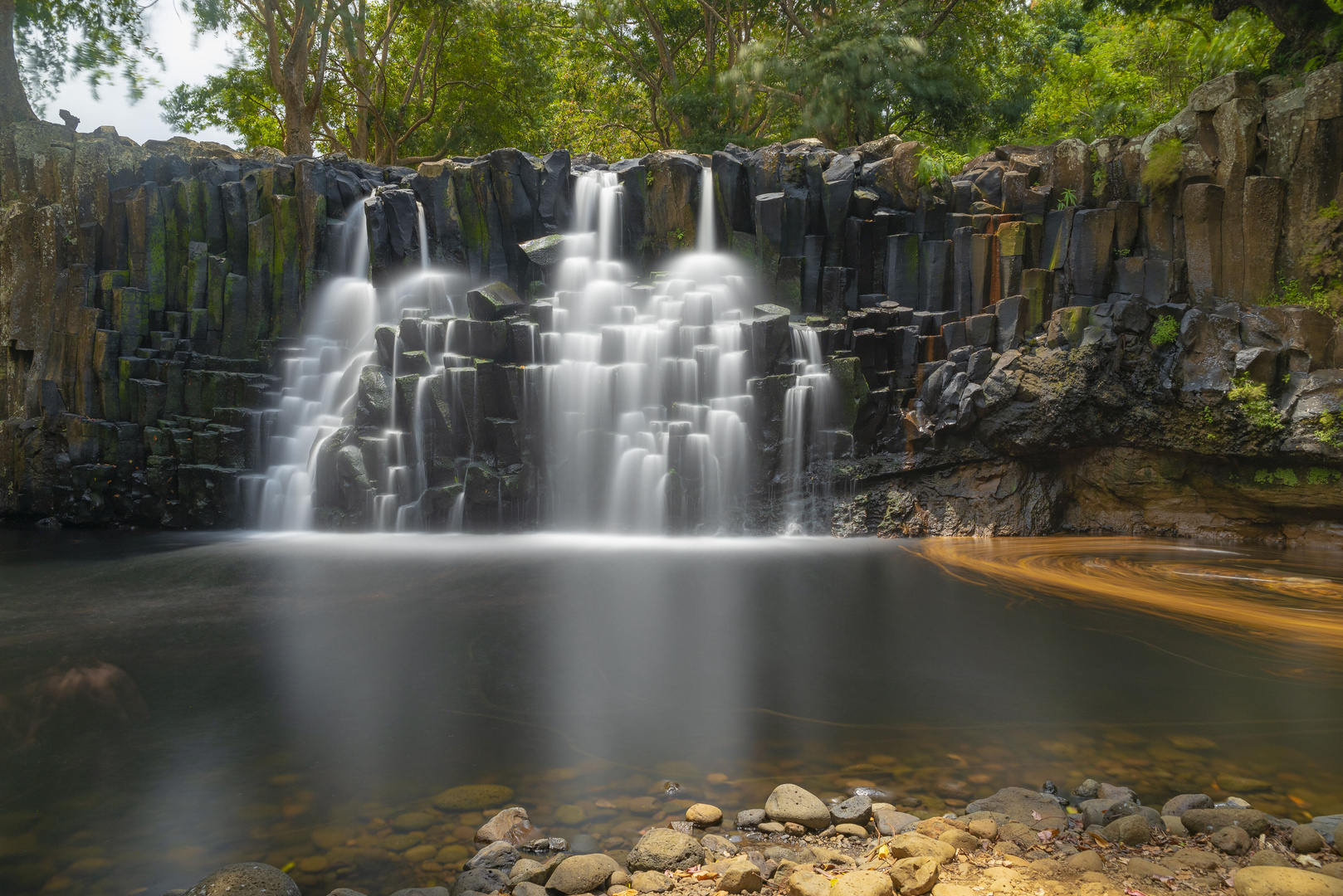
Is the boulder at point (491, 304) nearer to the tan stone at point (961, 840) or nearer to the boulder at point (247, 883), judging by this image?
the boulder at point (247, 883)

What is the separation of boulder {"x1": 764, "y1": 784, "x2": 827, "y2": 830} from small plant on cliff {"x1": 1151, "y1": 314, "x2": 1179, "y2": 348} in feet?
41.2

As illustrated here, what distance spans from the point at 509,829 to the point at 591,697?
229 centimetres

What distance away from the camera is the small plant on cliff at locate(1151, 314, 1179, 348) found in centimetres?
1357

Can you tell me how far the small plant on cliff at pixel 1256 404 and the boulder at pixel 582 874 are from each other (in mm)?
13198

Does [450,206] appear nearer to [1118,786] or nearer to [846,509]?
[846,509]

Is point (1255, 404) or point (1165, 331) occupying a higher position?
point (1165, 331)

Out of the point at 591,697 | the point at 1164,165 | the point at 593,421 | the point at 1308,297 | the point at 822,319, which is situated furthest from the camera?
the point at 822,319

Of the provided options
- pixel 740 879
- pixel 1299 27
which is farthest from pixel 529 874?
pixel 1299 27

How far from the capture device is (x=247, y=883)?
353 centimetres

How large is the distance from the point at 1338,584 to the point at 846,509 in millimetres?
7118

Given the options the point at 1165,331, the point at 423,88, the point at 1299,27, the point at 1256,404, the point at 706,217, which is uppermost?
the point at 423,88

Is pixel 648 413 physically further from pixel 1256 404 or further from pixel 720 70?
pixel 720 70

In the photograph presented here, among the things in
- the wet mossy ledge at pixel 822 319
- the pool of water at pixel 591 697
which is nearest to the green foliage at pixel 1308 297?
the wet mossy ledge at pixel 822 319

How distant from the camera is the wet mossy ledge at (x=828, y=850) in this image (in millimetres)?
3498
